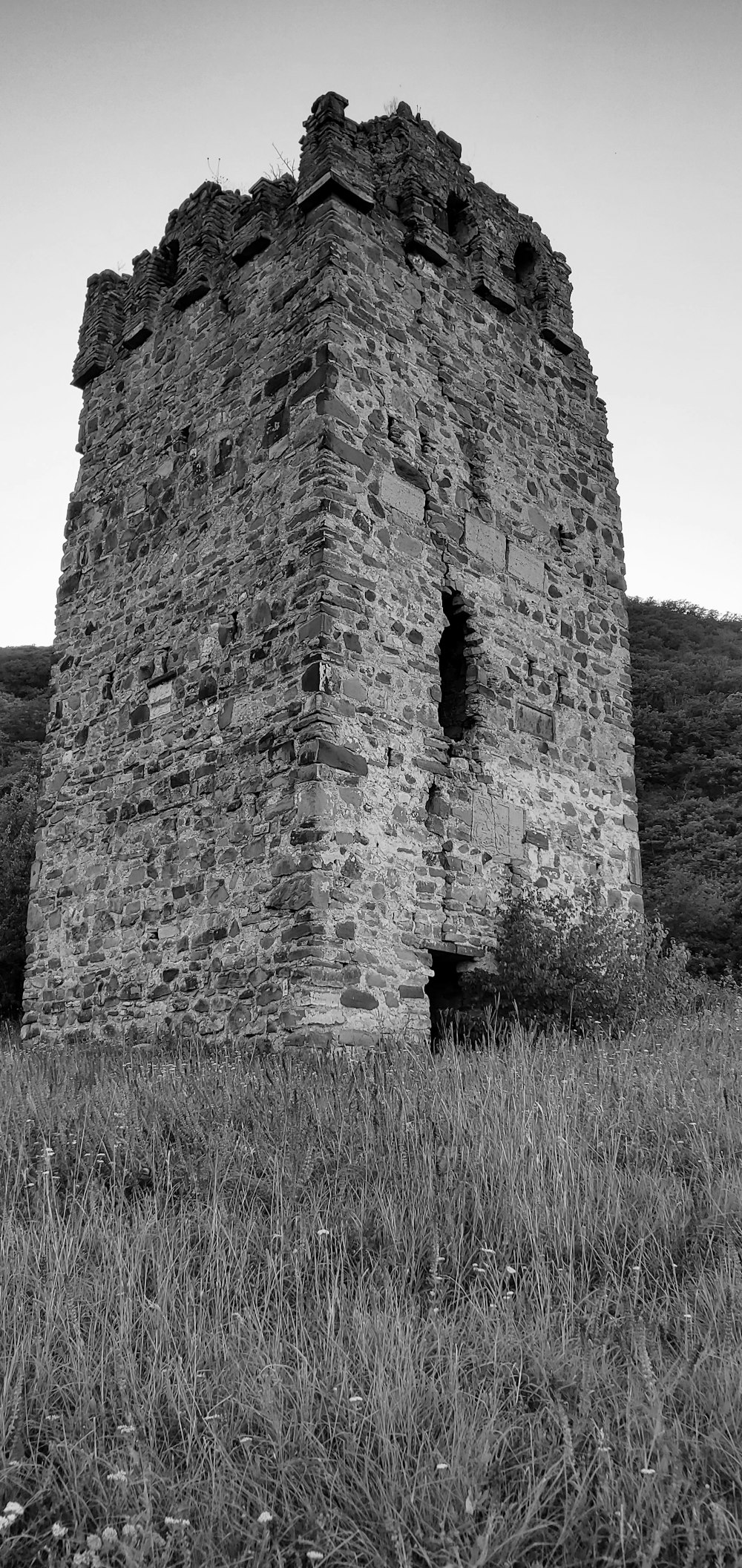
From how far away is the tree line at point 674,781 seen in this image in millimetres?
15250

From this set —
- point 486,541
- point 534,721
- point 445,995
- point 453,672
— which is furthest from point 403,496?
point 445,995

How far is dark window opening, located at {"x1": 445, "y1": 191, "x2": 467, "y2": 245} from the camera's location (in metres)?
10.6

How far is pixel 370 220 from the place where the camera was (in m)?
9.47

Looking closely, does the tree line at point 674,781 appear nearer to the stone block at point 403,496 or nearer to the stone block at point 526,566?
the stone block at point 526,566

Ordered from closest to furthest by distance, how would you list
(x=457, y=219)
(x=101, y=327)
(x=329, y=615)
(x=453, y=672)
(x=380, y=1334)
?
(x=380, y=1334) → (x=329, y=615) → (x=453, y=672) → (x=457, y=219) → (x=101, y=327)

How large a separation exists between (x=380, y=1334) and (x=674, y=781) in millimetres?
23999

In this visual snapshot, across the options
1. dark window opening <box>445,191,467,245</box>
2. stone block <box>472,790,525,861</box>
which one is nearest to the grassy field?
stone block <box>472,790,525,861</box>

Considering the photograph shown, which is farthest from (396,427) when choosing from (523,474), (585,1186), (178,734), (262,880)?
(585,1186)

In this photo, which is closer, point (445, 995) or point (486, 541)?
point (445, 995)

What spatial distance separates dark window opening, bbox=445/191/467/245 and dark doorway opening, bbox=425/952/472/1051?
22.4ft

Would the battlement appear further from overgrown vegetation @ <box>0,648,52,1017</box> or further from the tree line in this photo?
the tree line

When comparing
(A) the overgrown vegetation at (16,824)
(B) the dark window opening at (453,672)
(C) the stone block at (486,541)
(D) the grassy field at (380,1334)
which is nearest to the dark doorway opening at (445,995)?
(B) the dark window opening at (453,672)

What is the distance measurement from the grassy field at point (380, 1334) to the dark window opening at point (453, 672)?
4572 mm

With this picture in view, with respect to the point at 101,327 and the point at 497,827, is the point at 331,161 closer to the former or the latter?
the point at 101,327
